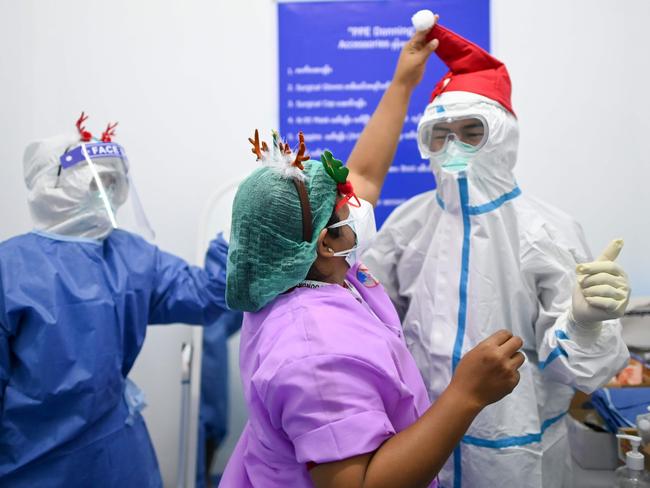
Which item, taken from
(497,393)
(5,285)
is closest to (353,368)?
(497,393)

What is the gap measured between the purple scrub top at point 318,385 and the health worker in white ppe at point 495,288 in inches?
12.5

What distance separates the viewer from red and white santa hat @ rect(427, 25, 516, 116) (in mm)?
1179

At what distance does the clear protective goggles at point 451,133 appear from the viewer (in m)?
1.16

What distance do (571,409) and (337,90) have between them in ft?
4.18

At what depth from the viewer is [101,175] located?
1.45 metres

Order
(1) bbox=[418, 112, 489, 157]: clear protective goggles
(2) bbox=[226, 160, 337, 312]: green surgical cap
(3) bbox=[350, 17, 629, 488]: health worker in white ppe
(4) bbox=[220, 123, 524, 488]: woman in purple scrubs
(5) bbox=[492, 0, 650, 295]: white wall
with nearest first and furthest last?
(4) bbox=[220, 123, 524, 488]: woman in purple scrubs < (2) bbox=[226, 160, 337, 312]: green surgical cap < (3) bbox=[350, 17, 629, 488]: health worker in white ppe < (1) bbox=[418, 112, 489, 157]: clear protective goggles < (5) bbox=[492, 0, 650, 295]: white wall

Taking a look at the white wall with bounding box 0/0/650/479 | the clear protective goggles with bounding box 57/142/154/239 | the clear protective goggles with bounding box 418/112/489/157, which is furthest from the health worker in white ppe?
the clear protective goggles with bounding box 57/142/154/239

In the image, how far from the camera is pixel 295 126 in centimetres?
177

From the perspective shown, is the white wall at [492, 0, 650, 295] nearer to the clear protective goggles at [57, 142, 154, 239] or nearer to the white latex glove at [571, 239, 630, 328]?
the white latex glove at [571, 239, 630, 328]

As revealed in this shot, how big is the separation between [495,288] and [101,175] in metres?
1.14

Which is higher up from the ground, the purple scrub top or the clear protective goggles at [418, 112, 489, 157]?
the clear protective goggles at [418, 112, 489, 157]

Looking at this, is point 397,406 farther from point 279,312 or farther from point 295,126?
point 295,126

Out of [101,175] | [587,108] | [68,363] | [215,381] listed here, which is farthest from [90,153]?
[587,108]

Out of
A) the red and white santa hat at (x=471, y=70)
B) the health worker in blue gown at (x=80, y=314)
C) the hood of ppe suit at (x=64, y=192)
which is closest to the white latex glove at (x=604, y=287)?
the red and white santa hat at (x=471, y=70)
